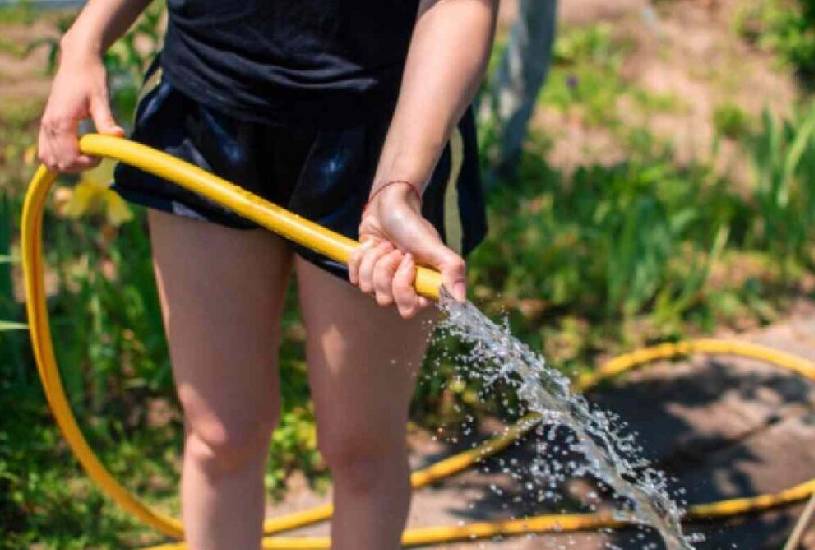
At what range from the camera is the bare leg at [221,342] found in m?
1.71

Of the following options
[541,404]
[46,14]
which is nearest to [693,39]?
[46,14]

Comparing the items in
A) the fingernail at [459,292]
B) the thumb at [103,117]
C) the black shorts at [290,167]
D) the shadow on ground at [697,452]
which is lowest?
the shadow on ground at [697,452]

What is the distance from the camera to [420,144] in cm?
148

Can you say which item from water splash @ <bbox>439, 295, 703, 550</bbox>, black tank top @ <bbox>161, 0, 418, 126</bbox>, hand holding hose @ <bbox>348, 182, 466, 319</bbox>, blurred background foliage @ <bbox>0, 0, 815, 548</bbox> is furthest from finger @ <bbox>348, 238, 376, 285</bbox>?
blurred background foliage @ <bbox>0, 0, 815, 548</bbox>

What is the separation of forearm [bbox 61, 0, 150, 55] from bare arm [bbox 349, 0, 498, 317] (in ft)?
1.62

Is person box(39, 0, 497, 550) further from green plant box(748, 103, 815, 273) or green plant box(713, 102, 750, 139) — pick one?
green plant box(713, 102, 750, 139)

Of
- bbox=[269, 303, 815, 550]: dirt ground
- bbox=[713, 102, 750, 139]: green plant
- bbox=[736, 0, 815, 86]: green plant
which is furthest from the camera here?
bbox=[736, 0, 815, 86]: green plant

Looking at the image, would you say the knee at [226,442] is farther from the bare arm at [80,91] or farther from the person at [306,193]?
the bare arm at [80,91]

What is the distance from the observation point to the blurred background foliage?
8.51 ft

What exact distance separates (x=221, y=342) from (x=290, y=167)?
0.27 meters

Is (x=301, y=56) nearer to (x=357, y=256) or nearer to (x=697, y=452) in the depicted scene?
(x=357, y=256)

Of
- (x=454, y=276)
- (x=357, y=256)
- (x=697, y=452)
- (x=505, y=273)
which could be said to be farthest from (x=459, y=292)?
(x=505, y=273)

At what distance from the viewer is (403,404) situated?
178 centimetres

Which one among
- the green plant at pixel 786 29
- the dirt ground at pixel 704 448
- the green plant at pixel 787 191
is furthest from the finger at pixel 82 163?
the green plant at pixel 786 29
